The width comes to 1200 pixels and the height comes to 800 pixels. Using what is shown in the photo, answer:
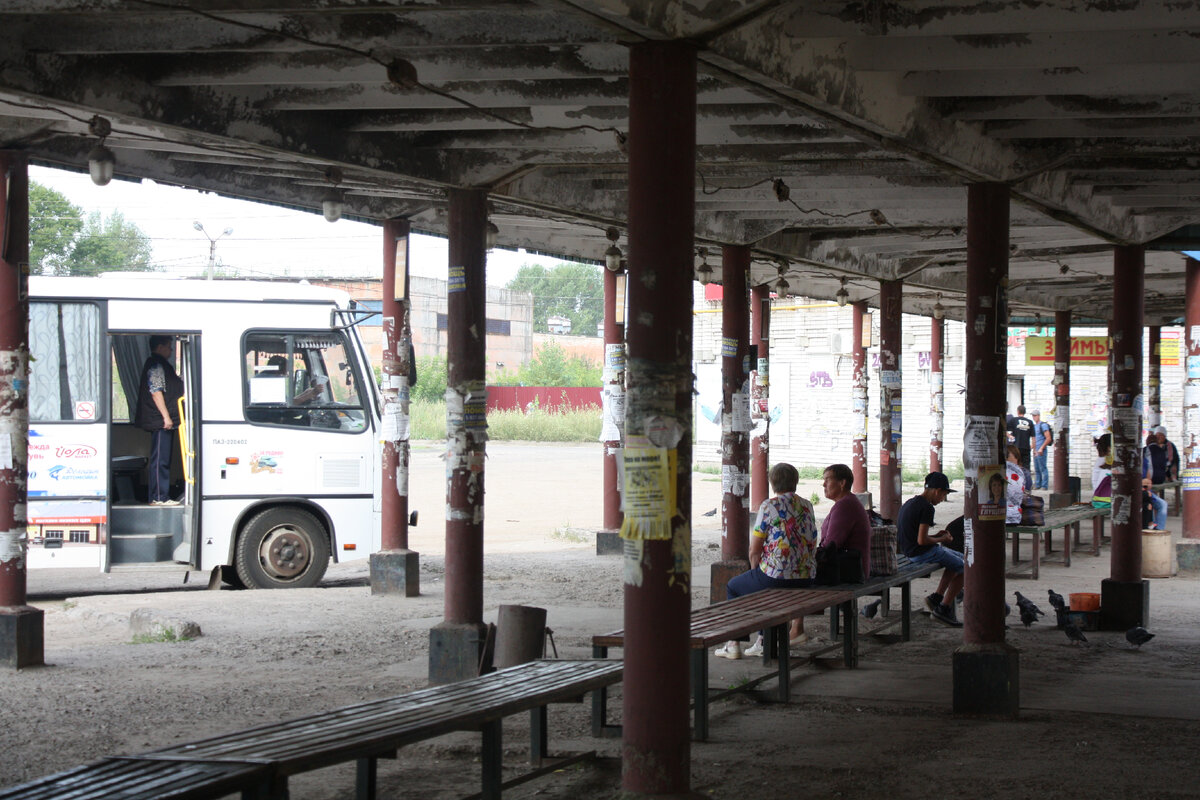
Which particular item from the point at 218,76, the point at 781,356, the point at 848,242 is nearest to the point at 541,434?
the point at 781,356

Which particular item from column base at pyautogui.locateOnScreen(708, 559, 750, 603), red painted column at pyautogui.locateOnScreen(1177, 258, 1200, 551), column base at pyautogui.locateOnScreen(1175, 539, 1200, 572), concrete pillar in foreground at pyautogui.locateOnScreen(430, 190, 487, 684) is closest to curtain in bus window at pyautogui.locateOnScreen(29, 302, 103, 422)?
concrete pillar in foreground at pyautogui.locateOnScreen(430, 190, 487, 684)

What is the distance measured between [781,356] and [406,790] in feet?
90.3

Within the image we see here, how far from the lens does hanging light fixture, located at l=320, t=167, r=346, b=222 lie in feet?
28.3

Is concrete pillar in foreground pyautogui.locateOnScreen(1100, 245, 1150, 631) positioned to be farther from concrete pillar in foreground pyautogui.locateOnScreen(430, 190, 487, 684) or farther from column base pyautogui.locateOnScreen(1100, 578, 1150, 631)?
concrete pillar in foreground pyautogui.locateOnScreen(430, 190, 487, 684)

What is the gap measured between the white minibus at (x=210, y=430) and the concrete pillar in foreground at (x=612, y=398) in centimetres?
271

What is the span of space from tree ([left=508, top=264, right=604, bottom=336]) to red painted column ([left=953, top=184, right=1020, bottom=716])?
9997cm

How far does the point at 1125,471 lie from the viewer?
11031 millimetres

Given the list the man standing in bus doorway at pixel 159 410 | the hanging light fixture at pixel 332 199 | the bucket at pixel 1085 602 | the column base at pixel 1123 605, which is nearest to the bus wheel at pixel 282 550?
the man standing in bus doorway at pixel 159 410

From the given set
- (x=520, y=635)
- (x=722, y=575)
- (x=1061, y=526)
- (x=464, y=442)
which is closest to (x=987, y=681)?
(x=520, y=635)

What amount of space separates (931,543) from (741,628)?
447 centimetres

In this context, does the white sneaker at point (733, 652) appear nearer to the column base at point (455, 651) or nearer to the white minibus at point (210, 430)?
the column base at point (455, 651)

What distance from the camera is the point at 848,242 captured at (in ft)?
45.0

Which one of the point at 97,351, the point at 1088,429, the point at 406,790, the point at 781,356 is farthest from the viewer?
the point at 781,356

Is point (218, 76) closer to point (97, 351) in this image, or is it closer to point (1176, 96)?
point (1176, 96)
